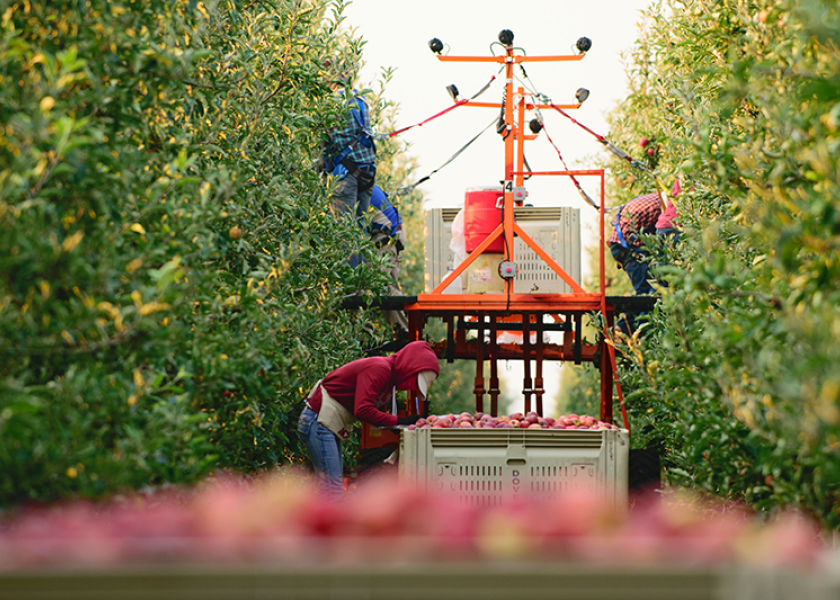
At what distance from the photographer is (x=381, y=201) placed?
11.5 m

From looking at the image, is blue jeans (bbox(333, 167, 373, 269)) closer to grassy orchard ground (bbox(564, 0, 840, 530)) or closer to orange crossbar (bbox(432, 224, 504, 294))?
orange crossbar (bbox(432, 224, 504, 294))

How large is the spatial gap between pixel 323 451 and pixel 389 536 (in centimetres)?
481

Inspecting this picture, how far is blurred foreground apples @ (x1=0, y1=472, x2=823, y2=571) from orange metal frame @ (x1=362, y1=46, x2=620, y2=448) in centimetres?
559

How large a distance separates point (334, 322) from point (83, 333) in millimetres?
5818

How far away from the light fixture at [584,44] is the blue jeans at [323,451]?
5.18 meters

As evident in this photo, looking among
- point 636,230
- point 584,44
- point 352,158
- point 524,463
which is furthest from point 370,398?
point 636,230

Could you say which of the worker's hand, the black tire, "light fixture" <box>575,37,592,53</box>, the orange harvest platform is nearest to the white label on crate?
the orange harvest platform

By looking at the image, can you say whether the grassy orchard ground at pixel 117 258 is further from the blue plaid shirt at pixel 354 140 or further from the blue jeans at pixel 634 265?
the blue jeans at pixel 634 265

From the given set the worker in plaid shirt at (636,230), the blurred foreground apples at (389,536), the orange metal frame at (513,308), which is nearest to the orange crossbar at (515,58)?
the orange metal frame at (513,308)

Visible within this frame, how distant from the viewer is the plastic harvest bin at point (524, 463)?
21.2 feet

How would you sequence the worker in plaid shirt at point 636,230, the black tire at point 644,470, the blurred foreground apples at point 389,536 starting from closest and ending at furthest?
the blurred foreground apples at point 389,536 < the black tire at point 644,470 < the worker in plaid shirt at point 636,230

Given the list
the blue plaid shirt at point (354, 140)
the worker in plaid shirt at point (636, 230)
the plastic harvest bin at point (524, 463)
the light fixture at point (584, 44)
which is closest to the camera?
the plastic harvest bin at point (524, 463)

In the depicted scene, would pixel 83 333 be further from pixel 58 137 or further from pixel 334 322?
pixel 334 322

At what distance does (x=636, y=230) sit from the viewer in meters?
11.2
